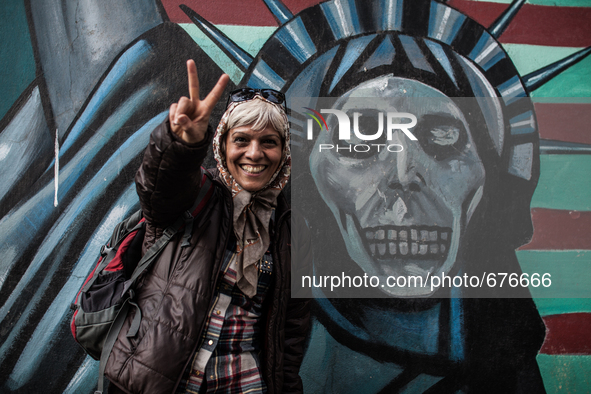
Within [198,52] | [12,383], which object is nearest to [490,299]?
[198,52]

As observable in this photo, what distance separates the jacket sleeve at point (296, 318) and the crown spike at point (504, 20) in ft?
7.32

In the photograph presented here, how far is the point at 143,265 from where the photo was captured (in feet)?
4.78

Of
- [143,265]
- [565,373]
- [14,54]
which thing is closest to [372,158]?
[143,265]

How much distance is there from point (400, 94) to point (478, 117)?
637 millimetres

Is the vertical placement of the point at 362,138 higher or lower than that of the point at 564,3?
lower

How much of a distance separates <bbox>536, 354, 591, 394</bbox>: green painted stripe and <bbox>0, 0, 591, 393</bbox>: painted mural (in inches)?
0.6

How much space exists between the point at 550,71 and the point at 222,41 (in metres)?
2.58

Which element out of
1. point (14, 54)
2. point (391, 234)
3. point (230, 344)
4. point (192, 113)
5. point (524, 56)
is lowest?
point (230, 344)

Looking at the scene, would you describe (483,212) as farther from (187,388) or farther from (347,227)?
(187,388)

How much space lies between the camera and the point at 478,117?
2662mm

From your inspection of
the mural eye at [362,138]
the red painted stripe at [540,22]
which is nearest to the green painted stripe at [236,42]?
the mural eye at [362,138]

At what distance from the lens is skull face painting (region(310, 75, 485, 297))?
104 inches

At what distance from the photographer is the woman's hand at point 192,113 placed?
123 centimetres

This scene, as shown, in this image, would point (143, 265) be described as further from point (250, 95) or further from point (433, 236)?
point (433, 236)
